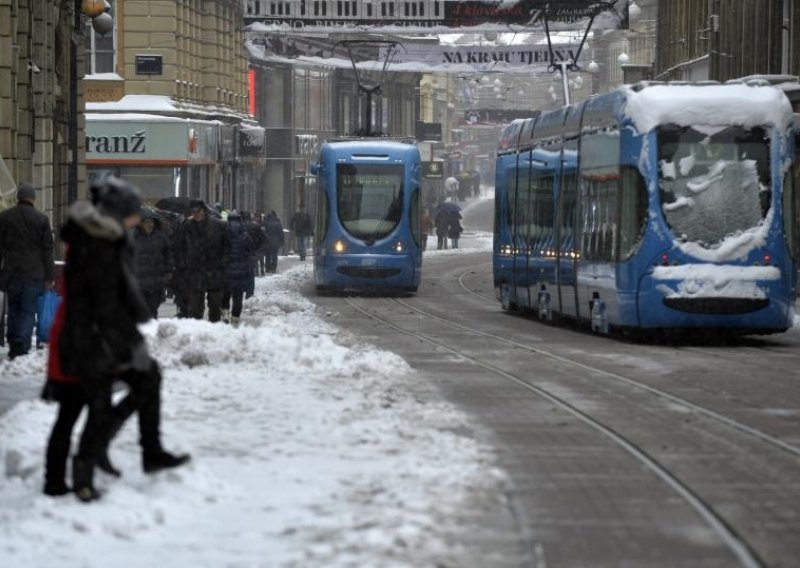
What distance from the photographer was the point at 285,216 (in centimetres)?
7856

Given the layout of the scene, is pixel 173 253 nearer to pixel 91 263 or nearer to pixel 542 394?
pixel 542 394

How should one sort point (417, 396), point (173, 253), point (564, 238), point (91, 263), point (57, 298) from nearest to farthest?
point (91, 263), point (417, 396), point (57, 298), point (173, 253), point (564, 238)

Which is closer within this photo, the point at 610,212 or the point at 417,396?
the point at 417,396

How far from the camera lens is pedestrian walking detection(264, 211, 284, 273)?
53.2m

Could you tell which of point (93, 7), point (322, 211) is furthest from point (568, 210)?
point (322, 211)

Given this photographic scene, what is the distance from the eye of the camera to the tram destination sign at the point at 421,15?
53.4 m

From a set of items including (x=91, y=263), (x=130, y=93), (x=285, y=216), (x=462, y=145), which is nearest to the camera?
(x=91, y=263)

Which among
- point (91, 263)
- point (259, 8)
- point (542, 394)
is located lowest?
point (542, 394)

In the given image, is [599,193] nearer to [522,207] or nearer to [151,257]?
[151,257]

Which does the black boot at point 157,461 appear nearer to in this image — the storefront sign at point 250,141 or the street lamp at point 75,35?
the street lamp at point 75,35

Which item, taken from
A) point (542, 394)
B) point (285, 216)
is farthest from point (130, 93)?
point (542, 394)

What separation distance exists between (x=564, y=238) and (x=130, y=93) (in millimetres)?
27667

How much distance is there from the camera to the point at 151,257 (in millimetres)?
24109

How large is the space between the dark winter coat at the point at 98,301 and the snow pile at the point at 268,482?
68cm
